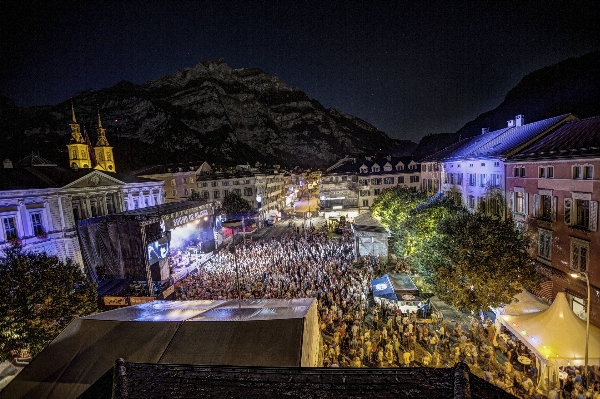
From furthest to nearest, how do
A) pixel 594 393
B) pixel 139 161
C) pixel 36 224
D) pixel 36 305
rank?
pixel 139 161, pixel 36 224, pixel 36 305, pixel 594 393

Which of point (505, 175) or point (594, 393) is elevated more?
point (505, 175)

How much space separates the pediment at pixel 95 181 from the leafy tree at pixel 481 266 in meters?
35.2

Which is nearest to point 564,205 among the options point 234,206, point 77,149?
point 234,206

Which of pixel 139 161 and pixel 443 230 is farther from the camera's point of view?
pixel 139 161

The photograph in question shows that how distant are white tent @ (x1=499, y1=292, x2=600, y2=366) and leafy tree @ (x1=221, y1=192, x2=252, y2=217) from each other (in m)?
43.1

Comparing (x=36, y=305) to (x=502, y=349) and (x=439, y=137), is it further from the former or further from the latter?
(x=439, y=137)

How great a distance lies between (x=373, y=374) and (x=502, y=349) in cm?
1497

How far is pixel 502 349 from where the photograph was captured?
47.4 feet

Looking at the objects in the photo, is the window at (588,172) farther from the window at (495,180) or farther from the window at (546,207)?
the window at (495,180)

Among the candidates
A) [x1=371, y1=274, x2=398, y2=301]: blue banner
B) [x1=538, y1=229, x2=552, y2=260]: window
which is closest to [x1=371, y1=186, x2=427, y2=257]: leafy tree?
[x1=371, y1=274, x2=398, y2=301]: blue banner

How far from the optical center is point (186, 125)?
5704 inches

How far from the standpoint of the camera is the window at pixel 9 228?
2669 centimetres

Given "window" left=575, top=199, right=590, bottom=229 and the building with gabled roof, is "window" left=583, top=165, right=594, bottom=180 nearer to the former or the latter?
"window" left=575, top=199, right=590, bottom=229

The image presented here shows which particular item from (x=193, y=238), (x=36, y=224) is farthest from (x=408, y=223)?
(x=36, y=224)
